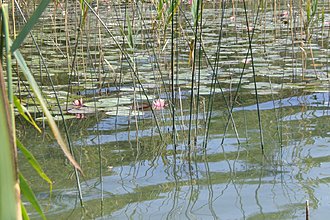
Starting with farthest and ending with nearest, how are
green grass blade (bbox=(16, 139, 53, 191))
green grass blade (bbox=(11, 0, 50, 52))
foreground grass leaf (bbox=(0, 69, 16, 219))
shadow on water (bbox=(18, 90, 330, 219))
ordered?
shadow on water (bbox=(18, 90, 330, 219))
green grass blade (bbox=(16, 139, 53, 191))
green grass blade (bbox=(11, 0, 50, 52))
foreground grass leaf (bbox=(0, 69, 16, 219))

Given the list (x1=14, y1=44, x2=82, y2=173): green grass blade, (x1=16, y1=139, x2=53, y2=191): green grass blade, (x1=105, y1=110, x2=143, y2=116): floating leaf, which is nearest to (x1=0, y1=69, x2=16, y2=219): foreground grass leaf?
(x1=14, y1=44, x2=82, y2=173): green grass blade

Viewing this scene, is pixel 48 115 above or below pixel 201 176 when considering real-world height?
above

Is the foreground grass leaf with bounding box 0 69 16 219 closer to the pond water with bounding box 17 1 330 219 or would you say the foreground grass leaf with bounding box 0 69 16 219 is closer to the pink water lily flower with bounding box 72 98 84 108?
the pond water with bounding box 17 1 330 219

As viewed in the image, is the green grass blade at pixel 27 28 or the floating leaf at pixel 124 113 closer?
the green grass blade at pixel 27 28

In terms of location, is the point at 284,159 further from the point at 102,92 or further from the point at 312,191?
the point at 102,92

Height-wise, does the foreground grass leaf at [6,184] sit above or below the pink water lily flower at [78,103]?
above

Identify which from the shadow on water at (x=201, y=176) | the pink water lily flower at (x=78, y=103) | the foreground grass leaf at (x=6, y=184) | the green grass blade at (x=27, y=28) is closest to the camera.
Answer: the foreground grass leaf at (x=6, y=184)

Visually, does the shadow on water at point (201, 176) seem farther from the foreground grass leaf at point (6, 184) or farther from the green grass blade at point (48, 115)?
the foreground grass leaf at point (6, 184)

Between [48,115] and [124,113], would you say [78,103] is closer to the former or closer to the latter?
[124,113]

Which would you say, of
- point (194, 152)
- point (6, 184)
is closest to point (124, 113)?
point (194, 152)

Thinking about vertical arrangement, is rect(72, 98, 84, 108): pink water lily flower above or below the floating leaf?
above

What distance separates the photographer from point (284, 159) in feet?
8.13

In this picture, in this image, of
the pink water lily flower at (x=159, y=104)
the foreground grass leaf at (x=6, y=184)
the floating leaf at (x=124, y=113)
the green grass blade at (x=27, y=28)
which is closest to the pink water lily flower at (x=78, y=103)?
the floating leaf at (x=124, y=113)

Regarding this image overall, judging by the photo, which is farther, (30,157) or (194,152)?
(194,152)
